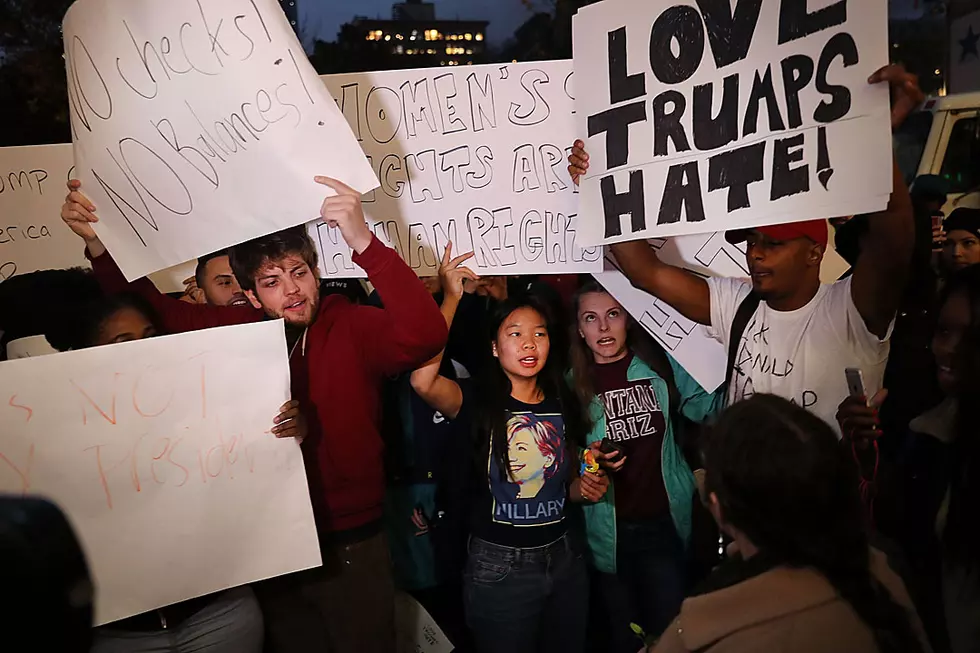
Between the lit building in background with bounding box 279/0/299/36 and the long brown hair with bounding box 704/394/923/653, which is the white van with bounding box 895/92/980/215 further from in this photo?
the lit building in background with bounding box 279/0/299/36

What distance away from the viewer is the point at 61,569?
2.71 ft

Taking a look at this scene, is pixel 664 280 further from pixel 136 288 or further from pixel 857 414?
pixel 136 288

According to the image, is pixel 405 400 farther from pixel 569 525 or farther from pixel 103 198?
pixel 103 198

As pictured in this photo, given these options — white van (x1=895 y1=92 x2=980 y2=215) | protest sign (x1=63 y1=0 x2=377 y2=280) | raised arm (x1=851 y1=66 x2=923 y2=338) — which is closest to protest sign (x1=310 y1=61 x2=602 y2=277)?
protest sign (x1=63 y1=0 x2=377 y2=280)

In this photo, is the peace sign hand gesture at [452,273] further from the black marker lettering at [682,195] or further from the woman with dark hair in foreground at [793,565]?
the woman with dark hair in foreground at [793,565]

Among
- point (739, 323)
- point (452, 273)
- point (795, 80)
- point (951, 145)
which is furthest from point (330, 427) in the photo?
point (951, 145)

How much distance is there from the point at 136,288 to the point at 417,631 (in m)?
1.34

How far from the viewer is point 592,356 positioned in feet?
7.31

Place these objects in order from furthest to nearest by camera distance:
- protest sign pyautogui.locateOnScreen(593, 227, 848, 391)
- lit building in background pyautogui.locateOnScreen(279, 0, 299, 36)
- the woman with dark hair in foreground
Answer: lit building in background pyautogui.locateOnScreen(279, 0, 299, 36) < protest sign pyautogui.locateOnScreen(593, 227, 848, 391) < the woman with dark hair in foreground

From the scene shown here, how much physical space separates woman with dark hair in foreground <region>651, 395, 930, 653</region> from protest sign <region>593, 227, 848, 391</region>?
0.85 metres

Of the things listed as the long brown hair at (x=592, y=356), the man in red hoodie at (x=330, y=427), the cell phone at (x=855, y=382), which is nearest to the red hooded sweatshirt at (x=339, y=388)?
the man in red hoodie at (x=330, y=427)

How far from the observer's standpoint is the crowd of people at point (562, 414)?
175 cm

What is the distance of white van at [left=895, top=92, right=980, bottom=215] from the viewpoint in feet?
7.14

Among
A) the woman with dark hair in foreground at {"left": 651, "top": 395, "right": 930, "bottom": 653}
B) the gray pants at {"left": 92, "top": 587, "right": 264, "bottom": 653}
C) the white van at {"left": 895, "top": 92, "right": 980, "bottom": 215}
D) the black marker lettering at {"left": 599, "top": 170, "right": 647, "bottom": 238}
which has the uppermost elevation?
the white van at {"left": 895, "top": 92, "right": 980, "bottom": 215}
